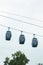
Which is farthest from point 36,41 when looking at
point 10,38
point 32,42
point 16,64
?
point 16,64

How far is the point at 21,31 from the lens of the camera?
31344 mm

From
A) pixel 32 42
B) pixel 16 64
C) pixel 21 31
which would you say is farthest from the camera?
pixel 16 64

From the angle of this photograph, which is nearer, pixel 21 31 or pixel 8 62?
pixel 21 31

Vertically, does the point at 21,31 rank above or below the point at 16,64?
above

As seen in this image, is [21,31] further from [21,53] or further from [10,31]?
[21,53]

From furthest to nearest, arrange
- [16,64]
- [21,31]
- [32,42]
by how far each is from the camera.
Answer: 1. [16,64]
2. [32,42]
3. [21,31]

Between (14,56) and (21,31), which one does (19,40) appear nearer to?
(21,31)

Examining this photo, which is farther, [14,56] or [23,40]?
[14,56]

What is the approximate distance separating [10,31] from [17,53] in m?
20.1

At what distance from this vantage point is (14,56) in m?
51.8

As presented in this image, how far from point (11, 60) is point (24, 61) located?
200 cm

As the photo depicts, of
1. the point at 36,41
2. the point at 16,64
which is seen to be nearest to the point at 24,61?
the point at 16,64

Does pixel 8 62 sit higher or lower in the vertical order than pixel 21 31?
lower

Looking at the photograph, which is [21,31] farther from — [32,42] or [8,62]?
[8,62]
